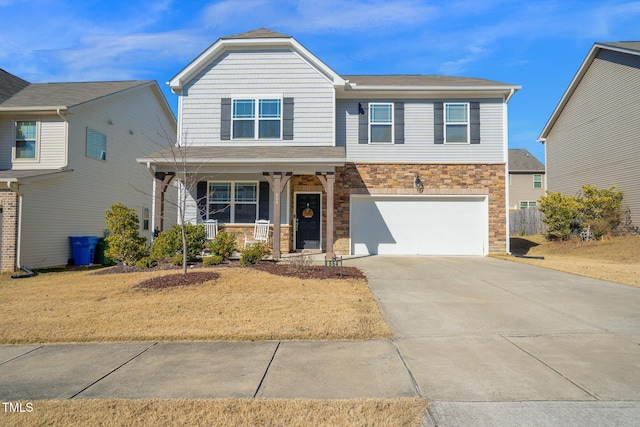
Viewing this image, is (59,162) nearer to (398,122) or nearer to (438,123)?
(398,122)

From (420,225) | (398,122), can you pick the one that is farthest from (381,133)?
(420,225)

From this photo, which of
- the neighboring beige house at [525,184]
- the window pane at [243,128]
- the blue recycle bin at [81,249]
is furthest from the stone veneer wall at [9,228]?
the neighboring beige house at [525,184]

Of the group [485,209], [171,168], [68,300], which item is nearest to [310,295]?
[68,300]

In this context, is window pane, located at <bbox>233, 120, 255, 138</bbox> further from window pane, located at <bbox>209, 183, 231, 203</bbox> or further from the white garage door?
the white garage door

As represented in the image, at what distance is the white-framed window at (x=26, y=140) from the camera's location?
561 inches

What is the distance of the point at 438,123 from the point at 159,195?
32.2ft

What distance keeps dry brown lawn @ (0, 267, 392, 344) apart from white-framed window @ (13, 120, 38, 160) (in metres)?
6.95

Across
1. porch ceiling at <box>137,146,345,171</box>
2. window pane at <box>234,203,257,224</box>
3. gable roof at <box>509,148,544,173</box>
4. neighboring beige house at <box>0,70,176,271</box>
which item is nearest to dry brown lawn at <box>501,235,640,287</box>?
porch ceiling at <box>137,146,345,171</box>

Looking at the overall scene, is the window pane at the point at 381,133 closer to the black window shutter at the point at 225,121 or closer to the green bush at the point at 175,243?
the black window shutter at the point at 225,121

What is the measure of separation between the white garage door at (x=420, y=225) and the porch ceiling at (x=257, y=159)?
278 cm

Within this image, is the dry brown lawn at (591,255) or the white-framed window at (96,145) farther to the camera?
the white-framed window at (96,145)

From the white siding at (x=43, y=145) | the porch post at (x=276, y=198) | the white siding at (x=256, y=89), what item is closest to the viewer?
the porch post at (x=276, y=198)

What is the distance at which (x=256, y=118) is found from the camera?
47.3 feet

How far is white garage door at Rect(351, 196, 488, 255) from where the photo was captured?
14867 mm
